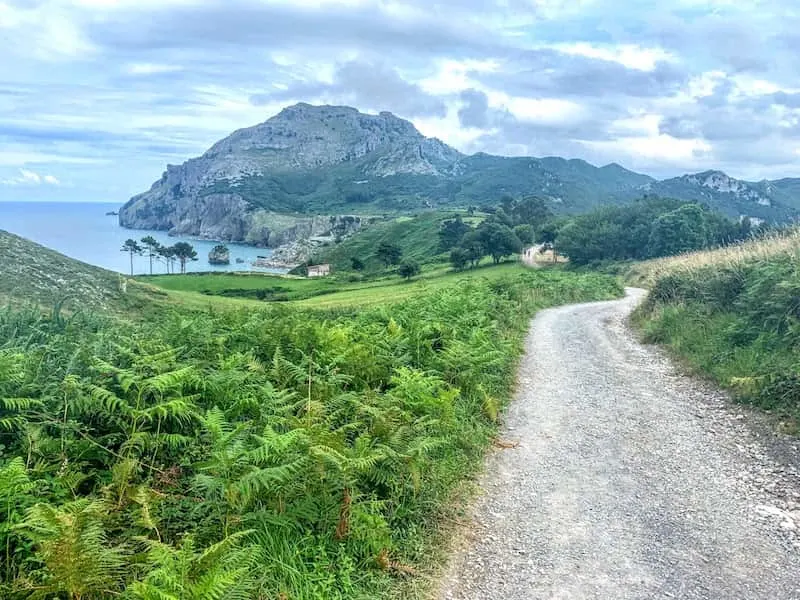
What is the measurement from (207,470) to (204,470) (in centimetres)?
3

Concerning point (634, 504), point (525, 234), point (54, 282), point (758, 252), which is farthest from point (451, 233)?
point (634, 504)

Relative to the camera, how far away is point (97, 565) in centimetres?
398

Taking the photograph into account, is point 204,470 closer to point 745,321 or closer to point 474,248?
point 745,321

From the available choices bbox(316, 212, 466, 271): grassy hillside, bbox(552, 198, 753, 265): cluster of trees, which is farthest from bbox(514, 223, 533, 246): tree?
bbox(316, 212, 466, 271): grassy hillside

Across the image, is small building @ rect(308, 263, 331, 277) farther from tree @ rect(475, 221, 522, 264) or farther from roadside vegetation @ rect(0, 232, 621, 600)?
roadside vegetation @ rect(0, 232, 621, 600)

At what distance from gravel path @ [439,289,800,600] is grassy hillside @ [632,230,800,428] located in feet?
2.25

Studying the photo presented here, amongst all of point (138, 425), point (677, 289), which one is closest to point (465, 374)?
point (138, 425)

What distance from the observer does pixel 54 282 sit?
13656 millimetres

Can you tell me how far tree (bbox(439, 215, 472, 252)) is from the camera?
475 feet

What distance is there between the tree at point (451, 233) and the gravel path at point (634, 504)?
5229 inches

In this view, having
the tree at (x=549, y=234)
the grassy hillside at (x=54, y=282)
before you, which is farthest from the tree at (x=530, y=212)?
the grassy hillside at (x=54, y=282)

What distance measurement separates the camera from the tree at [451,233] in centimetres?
14475

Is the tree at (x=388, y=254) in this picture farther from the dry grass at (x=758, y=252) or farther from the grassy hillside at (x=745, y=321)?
the grassy hillside at (x=745, y=321)

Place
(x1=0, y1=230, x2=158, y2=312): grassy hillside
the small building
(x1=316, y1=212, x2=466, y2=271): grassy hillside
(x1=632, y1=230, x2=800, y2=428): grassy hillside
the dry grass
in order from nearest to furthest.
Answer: (x1=632, y1=230, x2=800, y2=428): grassy hillside → (x1=0, y1=230, x2=158, y2=312): grassy hillside → the dry grass → the small building → (x1=316, y1=212, x2=466, y2=271): grassy hillside
